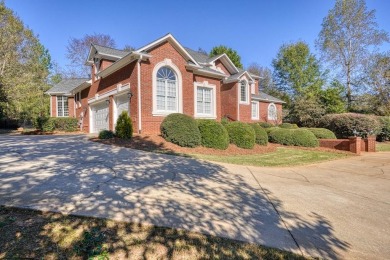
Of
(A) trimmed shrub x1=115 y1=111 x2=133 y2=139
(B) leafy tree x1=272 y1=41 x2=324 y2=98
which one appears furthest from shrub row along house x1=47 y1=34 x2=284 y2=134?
(B) leafy tree x1=272 y1=41 x2=324 y2=98

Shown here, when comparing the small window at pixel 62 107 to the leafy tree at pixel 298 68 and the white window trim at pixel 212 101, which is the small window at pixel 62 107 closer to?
the white window trim at pixel 212 101

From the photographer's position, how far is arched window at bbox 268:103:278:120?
92.9ft

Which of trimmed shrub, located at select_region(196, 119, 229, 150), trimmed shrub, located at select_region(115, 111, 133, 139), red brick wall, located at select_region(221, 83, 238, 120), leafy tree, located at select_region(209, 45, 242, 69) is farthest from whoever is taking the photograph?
leafy tree, located at select_region(209, 45, 242, 69)

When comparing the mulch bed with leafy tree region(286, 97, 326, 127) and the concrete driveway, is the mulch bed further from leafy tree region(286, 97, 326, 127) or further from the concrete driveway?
leafy tree region(286, 97, 326, 127)

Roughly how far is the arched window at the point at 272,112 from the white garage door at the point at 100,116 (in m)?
19.1

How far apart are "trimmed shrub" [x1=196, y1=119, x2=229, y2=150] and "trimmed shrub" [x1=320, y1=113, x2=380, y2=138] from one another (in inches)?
411

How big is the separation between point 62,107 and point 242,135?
70.0 ft

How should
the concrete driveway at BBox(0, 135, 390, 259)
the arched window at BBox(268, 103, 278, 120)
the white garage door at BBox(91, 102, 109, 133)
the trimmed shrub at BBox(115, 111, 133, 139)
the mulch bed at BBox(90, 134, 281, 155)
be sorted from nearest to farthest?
the concrete driveway at BBox(0, 135, 390, 259)
the mulch bed at BBox(90, 134, 281, 155)
the trimmed shrub at BBox(115, 111, 133, 139)
the white garage door at BBox(91, 102, 109, 133)
the arched window at BBox(268, 103, 278, 120)

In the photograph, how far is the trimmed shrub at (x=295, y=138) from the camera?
14508 mm

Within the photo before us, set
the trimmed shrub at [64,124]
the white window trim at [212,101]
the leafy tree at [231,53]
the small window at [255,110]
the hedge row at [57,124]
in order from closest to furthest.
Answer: the white window trim at [212,101], the hedge row at [57,124], the trimmed shrub at [64,124], the small window at [255,110], the leafy tree at [231,53]

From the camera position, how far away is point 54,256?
8.07ft

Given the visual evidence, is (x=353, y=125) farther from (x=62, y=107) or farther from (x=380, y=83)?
(x=62, y=107)

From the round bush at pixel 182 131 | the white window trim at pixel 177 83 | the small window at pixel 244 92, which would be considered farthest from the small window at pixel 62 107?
the small window at pixel 244 92

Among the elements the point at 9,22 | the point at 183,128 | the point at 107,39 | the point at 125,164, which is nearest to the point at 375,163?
the point at 183,128
